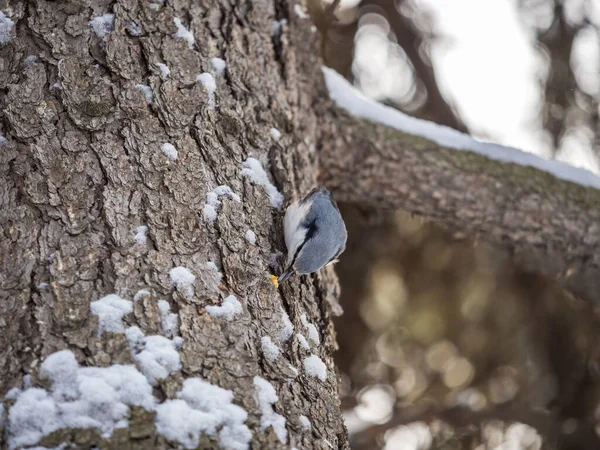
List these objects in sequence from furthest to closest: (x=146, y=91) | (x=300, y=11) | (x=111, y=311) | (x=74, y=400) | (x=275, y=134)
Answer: (x=300, y=11) → (x=275, y=134) → (x=146, y=91) → (x=111, y=311) → (x=74, y=400)

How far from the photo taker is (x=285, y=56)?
2152mm

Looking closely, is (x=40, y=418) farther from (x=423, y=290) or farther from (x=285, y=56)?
(x=423, y=290)

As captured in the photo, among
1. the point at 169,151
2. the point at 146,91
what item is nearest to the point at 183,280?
the point at 169,151

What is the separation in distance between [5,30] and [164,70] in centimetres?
44

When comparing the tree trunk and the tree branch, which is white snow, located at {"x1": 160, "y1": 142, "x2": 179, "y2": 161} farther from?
the tree branch

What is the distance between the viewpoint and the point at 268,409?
1341 mm

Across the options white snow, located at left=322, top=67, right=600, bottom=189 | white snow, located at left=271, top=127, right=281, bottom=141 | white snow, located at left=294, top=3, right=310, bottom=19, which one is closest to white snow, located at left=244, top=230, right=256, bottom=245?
white snow, located at left=271, top=127, right=281, bottom=141

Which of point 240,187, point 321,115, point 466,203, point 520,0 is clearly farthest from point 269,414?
point 520,0

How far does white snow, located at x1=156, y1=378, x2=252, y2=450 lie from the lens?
121cm

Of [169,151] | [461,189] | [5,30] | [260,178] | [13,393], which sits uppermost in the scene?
[5,30]

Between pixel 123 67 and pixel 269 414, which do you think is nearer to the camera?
pixel 269 414

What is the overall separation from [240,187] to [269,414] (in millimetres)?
662

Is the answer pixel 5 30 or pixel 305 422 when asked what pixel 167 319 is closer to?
pixel 305 422

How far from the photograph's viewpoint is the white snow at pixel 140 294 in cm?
136
